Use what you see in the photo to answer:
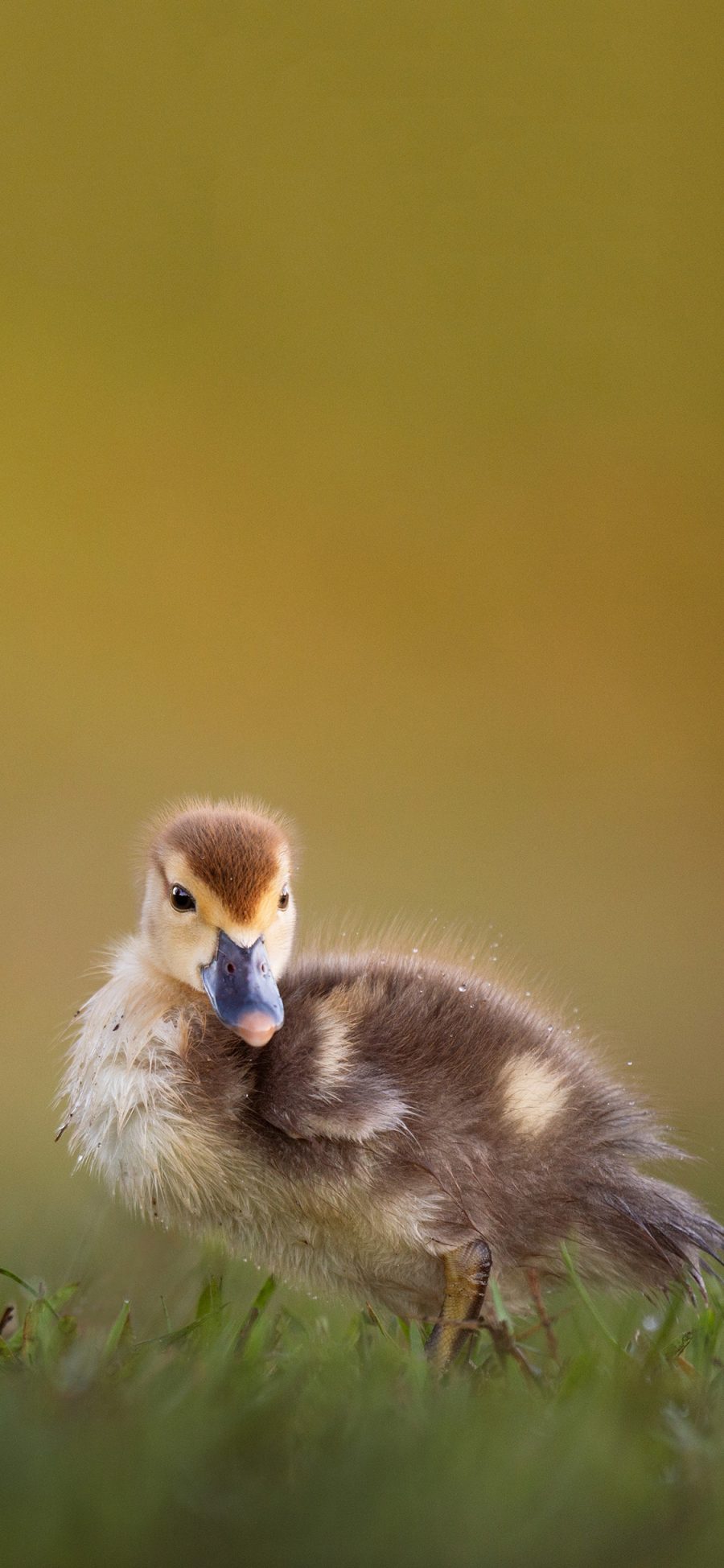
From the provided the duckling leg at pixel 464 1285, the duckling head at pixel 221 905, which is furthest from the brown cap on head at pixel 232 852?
the duckling leg at pixel 464 1285

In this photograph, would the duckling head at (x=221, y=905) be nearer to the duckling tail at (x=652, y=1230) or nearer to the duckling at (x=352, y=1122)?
the duckling at (x=352, y=1122)

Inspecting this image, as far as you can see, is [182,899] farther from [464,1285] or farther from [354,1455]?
[354,1455]

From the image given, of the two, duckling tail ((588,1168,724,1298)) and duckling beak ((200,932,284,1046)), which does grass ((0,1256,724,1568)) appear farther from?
duckling beak ((200,932,284,1046))

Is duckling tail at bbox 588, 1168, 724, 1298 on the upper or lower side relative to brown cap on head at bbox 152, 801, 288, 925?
lower

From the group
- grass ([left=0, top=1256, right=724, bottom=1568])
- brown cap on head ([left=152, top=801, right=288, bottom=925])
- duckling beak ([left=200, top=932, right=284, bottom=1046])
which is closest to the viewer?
grass ([left=0, top=1256, right=724, bottom=1568])

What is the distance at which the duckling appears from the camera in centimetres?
95

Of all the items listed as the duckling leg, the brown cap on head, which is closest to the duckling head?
the brown cap on head

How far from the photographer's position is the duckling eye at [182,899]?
1.07 meters

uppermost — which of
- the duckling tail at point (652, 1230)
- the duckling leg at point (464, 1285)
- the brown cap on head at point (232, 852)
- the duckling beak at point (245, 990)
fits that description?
the brown cap on head at point (232, 852)

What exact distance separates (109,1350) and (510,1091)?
1.06 ft

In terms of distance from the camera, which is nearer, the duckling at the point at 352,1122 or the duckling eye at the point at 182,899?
the duckling at the point at 352,1122

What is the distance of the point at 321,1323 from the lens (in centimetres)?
115

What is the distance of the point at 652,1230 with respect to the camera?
39.2 inches

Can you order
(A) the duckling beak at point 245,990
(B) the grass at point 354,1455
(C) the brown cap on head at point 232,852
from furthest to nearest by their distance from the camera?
1. (C) the brown cap on head at point 232,852
2. (A) the duckling beak at point 245,990
3. (B) the grass at point 354,1455
